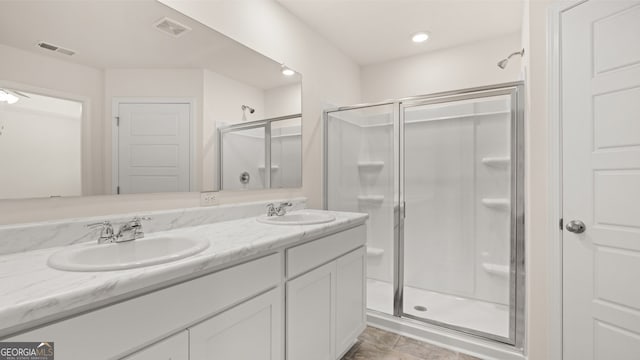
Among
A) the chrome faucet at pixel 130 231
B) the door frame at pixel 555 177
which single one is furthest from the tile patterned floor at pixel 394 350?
the chrome faucet at pixel 130 231

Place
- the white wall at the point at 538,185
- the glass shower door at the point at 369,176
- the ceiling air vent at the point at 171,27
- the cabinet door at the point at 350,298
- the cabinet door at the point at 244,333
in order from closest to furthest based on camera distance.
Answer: the cabinet door at the point at 244,333
the ceiling air vent at the point at 171,27
the white wall at the point at 538,185
the cabinet door at the point at 350,298
the glass shower door at the point at 369,176

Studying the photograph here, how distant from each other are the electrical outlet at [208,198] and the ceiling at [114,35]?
27.6 inches

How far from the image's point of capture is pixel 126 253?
1110 millimetres

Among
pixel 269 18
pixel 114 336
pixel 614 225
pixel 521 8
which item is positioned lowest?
pixel 114 336

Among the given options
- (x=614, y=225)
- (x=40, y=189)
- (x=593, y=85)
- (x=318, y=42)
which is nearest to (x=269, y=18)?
(x=318, y=42)

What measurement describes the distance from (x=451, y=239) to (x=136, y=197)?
8.28ft

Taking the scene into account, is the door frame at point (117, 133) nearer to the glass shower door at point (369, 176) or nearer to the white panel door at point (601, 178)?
the glass shower door at point (369, 176)

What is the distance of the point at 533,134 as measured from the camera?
5.05ft

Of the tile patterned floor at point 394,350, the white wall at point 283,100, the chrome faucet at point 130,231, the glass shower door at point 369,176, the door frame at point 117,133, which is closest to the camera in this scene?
the chrome faucet at point 130,231

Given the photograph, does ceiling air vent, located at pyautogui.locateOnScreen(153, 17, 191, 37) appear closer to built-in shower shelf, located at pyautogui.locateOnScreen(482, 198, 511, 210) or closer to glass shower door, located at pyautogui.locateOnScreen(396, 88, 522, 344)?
glass shower door, located at pyautogui.locateOnScreen(396, 88, 522, 344)

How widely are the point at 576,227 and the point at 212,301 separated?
174 centimetres

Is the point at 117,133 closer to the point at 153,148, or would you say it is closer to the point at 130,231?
the point at 153,148

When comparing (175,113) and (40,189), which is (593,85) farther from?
(40,189)

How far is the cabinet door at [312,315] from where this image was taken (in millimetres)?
1272
